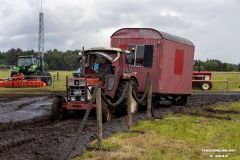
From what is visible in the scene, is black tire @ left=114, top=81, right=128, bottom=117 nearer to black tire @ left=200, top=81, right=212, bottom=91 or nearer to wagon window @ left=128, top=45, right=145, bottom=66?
wagon window @ left=128, top=45, right=145, bottom=66

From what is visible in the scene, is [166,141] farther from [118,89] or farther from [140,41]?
[140,41]

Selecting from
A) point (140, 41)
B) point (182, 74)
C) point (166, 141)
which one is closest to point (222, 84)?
point (182, 74)

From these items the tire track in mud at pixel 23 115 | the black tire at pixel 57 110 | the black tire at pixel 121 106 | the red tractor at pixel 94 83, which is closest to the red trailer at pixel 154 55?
the red tractor at pixel 94 83

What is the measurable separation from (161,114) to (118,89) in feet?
6.19

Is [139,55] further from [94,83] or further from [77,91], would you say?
[77,91]

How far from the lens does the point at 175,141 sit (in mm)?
8711

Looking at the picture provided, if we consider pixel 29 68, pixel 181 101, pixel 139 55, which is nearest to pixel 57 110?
pixel 139 55

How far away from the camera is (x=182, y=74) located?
17281 mm

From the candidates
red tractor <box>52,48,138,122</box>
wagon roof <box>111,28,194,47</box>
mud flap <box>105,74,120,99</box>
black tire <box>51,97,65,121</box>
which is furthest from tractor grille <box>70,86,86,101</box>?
wagon roof <box>111,28,194,47</box>

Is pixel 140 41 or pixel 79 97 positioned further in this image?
pixel 140 41

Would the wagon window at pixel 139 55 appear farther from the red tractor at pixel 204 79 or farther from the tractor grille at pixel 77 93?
the red tractor at pixel 204 79

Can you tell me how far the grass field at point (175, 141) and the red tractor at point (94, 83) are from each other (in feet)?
5.51

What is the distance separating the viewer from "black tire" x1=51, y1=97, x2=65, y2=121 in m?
12.3

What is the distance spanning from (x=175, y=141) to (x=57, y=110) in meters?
4.83
